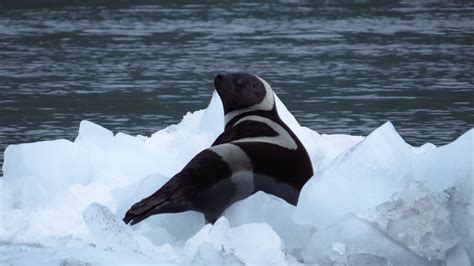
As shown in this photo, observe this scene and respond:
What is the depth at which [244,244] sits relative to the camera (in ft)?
15.8

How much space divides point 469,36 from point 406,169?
1020 cm

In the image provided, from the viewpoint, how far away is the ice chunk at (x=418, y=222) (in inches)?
190

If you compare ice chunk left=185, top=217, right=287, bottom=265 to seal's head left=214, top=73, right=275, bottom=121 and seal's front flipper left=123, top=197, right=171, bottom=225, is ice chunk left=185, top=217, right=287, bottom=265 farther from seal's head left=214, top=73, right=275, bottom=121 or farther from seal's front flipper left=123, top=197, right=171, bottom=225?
seal's head left=214, top=73, right=275, bottom=121

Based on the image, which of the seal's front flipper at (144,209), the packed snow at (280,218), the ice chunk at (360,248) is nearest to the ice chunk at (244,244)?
the packed snow at (280,218)

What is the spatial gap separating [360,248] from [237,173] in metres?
0.85

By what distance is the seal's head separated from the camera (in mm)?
6180

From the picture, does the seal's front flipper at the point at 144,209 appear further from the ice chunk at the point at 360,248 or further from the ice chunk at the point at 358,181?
the ice chunk at the point at 360,248

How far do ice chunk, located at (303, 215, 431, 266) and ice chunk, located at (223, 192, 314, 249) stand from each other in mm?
294

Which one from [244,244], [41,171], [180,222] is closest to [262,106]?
[180,222]

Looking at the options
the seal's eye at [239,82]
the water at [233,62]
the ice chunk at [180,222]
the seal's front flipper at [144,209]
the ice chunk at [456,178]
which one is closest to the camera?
the ice chunk at [456,178]

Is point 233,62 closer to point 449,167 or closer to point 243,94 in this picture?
point 243,94

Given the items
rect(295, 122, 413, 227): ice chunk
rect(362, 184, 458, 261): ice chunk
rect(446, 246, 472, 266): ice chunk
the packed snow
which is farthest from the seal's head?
rect(446, 246, 472, 266): ice chunk

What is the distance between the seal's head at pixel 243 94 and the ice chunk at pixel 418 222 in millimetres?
1413

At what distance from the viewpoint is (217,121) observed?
23.4 ft
